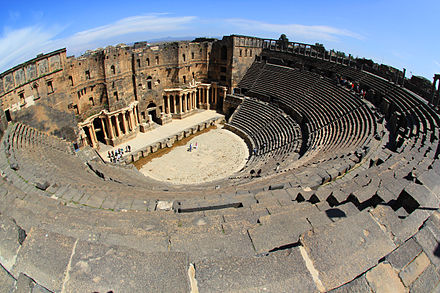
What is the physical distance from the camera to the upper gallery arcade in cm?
2009

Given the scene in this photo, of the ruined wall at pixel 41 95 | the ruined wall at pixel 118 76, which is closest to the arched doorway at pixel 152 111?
the ruined wall at pixel 118 76

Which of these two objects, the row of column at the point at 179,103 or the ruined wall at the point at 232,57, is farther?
the row of column at the point at 179,103

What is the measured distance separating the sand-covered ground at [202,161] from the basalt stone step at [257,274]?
16.4m

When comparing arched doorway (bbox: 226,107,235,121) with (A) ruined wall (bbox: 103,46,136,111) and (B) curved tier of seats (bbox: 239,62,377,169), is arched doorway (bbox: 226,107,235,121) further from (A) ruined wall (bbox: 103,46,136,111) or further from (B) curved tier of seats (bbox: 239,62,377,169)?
(A) ruined wall (bbox: 103,46,136,111)

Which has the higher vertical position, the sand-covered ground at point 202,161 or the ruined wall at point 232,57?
the ruined wall at point 232,57

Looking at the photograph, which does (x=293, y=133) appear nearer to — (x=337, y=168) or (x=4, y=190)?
(x=337, y=168)

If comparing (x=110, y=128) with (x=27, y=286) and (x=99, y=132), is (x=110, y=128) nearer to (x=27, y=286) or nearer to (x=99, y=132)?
(x=99, y=132)

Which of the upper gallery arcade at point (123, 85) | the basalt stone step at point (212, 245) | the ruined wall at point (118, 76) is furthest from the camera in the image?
the ruined wall at point (118, 76)

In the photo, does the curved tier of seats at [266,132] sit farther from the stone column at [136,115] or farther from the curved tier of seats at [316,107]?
the stone column at [136,115]

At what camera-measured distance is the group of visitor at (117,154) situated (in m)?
23.5

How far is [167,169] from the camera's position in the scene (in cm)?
2298

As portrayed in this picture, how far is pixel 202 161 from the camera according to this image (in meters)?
24.2

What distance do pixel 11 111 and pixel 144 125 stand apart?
13.1 metres

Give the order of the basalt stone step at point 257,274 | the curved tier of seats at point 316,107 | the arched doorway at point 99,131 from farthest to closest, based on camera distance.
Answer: the arched doorway at point 99,131 < the curved tier of seats at point 316,107 < the basalt stone step at point 257,274
